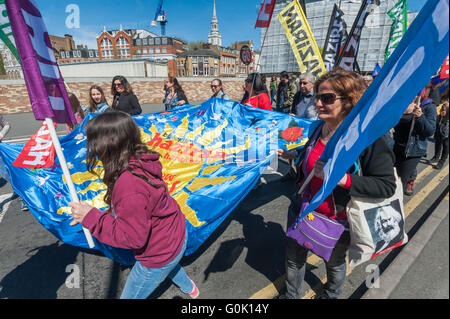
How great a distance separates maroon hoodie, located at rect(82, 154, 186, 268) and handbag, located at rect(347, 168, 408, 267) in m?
1.20

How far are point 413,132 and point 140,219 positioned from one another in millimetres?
3831

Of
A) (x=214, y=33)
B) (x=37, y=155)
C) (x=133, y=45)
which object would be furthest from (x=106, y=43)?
(x=37, y=155)

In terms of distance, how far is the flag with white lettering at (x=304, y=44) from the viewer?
438 centimetres

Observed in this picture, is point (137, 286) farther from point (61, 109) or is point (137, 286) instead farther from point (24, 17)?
point (24, 17)

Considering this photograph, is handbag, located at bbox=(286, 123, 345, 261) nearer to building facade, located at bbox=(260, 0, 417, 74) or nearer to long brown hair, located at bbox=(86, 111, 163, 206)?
long brown hair, located at bbox=(86, 111, 163, 206)

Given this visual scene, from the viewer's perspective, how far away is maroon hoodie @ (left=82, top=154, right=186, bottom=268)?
1325 millimetres

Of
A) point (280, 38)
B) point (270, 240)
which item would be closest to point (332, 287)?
point (270, 240)

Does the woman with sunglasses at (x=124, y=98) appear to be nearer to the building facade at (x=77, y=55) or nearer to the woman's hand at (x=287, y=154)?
the woman's hand at (x=287, y=154)

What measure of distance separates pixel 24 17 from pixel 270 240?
3152mm

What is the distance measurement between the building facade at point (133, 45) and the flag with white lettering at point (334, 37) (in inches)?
2192

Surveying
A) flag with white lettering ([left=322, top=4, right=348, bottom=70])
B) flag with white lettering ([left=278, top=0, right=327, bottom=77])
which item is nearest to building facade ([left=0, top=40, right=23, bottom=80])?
flag with white lettering ([left=278, top=0, right=327, bottom=77])

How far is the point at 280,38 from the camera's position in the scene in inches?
1303

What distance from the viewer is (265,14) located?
4.49 m

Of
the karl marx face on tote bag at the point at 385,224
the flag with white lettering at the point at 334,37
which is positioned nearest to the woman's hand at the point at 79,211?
the karl marx face on tote bag at the point at 385,224
